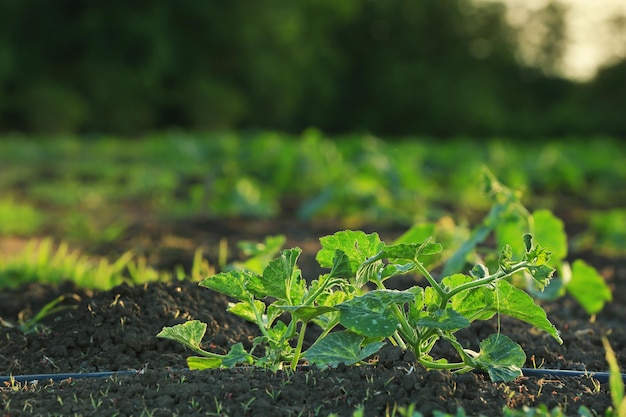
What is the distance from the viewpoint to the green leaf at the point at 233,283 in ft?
5.57

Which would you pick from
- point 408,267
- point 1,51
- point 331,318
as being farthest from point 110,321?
point 1,51

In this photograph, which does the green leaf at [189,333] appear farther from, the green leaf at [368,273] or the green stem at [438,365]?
the green stem at [438,365]

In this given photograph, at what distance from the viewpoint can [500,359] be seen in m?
1.69

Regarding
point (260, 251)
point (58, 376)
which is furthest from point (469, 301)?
point (58, 376)

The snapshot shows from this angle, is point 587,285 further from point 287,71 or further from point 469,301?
point 287,71

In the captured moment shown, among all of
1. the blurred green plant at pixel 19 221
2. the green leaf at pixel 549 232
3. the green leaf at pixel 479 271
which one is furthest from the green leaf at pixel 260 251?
the blurred green plant at pixel 19 221

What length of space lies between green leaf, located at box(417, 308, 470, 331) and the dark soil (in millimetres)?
100

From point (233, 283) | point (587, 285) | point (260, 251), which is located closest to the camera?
point (233, 283)

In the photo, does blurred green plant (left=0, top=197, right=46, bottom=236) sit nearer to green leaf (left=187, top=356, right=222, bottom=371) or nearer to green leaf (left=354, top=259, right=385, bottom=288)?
green leaf (left=187, top=356, right=222, bottom=371)

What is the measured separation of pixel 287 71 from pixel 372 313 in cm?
2149

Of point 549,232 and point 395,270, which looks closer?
point 395,270

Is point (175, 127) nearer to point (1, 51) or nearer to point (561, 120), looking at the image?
point (1, 51)

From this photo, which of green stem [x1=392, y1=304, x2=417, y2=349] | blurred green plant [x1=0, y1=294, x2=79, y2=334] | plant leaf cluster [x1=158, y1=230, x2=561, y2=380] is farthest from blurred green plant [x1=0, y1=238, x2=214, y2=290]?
green stem [x1=392, y1=304, x2=417, y2=349]

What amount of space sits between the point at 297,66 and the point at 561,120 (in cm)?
720
